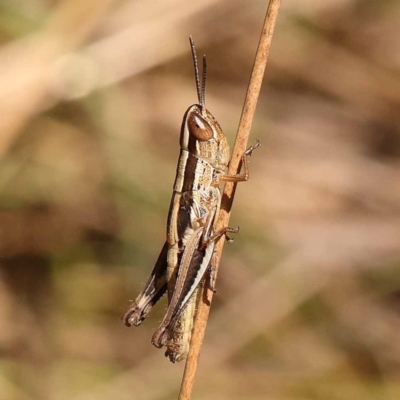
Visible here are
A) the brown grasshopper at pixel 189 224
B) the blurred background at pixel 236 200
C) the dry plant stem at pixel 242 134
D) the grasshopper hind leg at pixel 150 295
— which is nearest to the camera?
the dry plant stem at pixel 242 134

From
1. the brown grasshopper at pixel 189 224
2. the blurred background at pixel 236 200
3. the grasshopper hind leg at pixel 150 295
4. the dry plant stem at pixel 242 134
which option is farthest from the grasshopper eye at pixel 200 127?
the blurred background at pixel 236 200

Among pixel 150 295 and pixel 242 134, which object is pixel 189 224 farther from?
pixel 242 134

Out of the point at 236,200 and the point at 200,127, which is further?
the point at 236,200

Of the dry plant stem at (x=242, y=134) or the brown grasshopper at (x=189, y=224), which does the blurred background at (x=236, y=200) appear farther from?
the dry plant stem at (x=242, y=134)

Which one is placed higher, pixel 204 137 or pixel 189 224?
pixel 204 137

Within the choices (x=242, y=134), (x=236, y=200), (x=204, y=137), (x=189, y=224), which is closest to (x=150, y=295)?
(x=189, y=224)

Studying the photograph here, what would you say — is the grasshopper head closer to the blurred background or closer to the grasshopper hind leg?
the grasshopper hind leg

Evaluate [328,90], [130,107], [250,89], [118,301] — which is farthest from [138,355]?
[250,89]

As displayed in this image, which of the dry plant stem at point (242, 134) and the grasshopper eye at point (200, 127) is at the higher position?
the grasshopper eye at point (200, 127)
